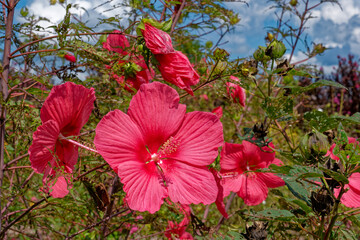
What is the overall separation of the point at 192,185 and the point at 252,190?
478mm

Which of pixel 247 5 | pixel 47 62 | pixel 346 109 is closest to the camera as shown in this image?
pixel 47 62

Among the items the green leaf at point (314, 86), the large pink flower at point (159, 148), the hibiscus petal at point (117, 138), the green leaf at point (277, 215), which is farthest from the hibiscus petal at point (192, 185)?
the green leaf at point (314, 86)

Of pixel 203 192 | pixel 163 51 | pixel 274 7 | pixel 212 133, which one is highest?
pixel 274 7

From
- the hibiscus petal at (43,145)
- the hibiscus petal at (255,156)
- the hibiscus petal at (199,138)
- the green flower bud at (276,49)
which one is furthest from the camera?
the hibiscus petal at (255,156)

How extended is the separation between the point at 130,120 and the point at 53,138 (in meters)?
0.17

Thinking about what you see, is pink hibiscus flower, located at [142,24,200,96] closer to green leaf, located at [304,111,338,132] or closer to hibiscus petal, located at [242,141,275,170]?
green leaf, located at [304,111,338,132]

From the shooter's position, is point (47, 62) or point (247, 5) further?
point (247, 5)

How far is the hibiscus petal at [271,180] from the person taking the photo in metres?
1.08

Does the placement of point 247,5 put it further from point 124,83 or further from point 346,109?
point 346,109

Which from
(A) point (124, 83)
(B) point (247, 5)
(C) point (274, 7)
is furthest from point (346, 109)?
(A) point (124, 83)

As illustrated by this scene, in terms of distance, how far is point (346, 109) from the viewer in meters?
6.33

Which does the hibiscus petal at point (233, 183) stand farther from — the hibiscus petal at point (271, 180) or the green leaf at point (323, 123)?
the green leaf at point (323, 123)

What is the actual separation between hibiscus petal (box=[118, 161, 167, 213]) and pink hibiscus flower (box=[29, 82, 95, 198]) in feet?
0.46

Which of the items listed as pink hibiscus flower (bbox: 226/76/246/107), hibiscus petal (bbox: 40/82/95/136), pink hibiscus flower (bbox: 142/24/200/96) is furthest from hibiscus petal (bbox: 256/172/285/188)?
hibiscus petal (bbox: 40/82/95/136)
